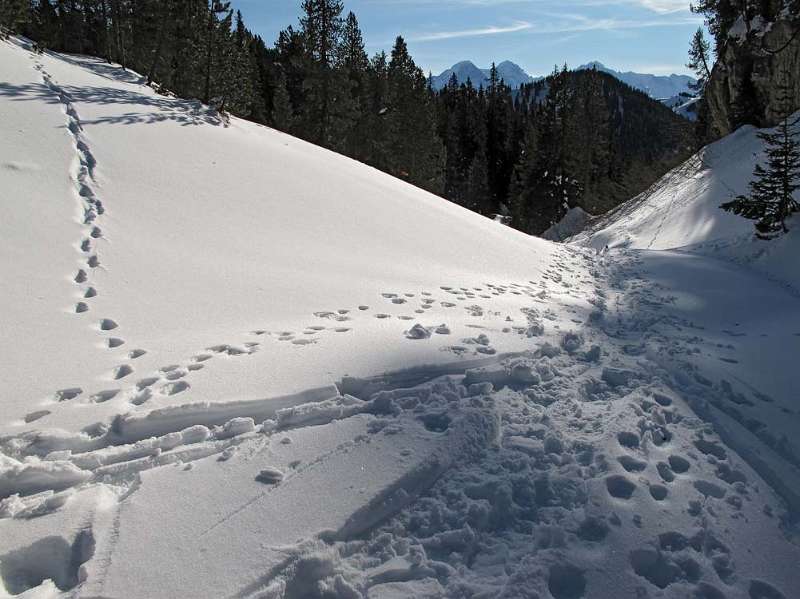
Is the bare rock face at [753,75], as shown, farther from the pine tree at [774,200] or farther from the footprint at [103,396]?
the footprint at [103,396]

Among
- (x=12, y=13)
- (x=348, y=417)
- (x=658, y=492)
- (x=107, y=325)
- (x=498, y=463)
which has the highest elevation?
(x=12, y=13)

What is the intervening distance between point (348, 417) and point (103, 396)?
189 centimetres

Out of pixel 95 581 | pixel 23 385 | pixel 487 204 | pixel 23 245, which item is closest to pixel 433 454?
pixel 95 581

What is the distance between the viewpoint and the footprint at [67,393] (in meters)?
3.60

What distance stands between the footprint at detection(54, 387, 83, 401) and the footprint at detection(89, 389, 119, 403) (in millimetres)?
142

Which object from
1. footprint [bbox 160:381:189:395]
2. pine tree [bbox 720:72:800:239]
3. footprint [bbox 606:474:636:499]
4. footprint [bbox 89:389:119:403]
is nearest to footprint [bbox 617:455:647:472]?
footprint [bbox 606:474:636:499]

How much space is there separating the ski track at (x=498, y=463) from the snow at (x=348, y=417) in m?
0.02

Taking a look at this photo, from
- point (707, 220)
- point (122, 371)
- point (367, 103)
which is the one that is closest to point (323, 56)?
point (367, 103)

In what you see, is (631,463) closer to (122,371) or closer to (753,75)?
(122,371)

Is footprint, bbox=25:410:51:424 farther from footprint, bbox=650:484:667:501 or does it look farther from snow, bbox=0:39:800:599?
footprint, bbox=650:484:667:501

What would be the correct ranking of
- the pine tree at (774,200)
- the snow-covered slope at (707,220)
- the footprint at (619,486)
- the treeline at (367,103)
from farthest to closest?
the treeline at (367,103) < the snow-covered slope at (707,220) < the pine tree at (774,200) < the footprint at (619,486)

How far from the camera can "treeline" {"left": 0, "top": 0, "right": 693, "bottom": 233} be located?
25.8m

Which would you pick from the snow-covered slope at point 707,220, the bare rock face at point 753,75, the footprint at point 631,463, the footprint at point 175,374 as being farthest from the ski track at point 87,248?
the bare rock face at point 753,75

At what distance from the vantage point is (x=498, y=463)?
10.6 ft
